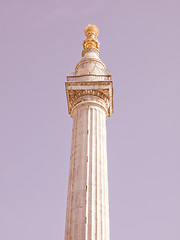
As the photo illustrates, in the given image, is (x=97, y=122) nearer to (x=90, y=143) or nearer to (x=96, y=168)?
(x=90, y=143)

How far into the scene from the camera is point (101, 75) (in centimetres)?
3403

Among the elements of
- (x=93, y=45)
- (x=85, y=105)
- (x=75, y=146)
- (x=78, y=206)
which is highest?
(x=93, y=45)

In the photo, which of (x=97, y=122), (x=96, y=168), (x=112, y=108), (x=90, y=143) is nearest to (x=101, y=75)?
(x=112, y=108)

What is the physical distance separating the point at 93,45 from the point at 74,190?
20.0m

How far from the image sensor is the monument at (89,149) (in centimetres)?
2388

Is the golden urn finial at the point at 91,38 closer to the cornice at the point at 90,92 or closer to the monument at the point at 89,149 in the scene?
the monument at the point at 89,149

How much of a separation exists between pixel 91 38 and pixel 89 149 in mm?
17362

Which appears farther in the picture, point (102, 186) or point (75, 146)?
point (75, 146)

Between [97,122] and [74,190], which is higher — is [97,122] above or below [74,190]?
above

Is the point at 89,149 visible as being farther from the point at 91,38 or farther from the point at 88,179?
the point at 91,38

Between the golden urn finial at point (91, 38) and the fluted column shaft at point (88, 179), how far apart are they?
423 inches

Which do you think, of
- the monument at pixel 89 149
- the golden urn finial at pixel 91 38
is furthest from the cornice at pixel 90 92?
the golden urn finial at pixel 91 38

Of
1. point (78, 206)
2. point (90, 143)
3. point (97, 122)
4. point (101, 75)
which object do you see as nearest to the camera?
point (78, 206)

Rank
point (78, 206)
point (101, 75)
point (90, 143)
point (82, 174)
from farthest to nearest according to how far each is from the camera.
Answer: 1. point (101, 75)
2. point (90, 143)
3. point (82, 174)
4. point (78, 206)
